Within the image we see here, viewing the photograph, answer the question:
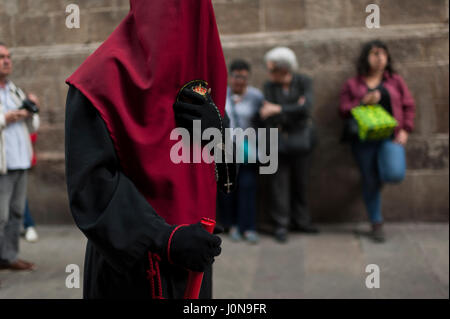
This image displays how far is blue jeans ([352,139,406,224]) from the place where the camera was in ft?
16.9

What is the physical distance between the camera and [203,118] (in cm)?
185

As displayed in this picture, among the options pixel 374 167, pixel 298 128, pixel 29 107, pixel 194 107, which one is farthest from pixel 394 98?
pixel 194 107

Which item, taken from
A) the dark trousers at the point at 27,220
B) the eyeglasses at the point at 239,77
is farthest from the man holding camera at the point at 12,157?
the eyeglasses at the point at 239,77

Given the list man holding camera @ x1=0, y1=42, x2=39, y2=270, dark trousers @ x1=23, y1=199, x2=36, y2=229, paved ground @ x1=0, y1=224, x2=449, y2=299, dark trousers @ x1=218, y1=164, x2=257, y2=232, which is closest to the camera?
paved ground @ x1=0, y1=224, x2=449, y2=299

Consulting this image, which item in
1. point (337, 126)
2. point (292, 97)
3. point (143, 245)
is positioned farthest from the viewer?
point (337, 126)

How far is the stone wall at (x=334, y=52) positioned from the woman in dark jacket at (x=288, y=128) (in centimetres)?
33

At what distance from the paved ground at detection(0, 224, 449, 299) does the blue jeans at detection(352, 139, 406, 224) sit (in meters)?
0.36

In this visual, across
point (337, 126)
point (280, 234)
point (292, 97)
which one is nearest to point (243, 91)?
point (292, 97)

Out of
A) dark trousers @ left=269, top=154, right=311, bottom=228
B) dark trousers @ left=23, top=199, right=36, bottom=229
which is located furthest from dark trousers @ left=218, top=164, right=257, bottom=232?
dark trousers @ left=23, top=199, right=36, bottom=229

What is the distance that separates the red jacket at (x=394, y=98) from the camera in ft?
17.2

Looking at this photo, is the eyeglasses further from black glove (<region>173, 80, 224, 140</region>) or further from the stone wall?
black glove (<region>173, 80, 224, 140</region>)

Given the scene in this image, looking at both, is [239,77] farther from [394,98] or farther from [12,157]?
[12,157]
